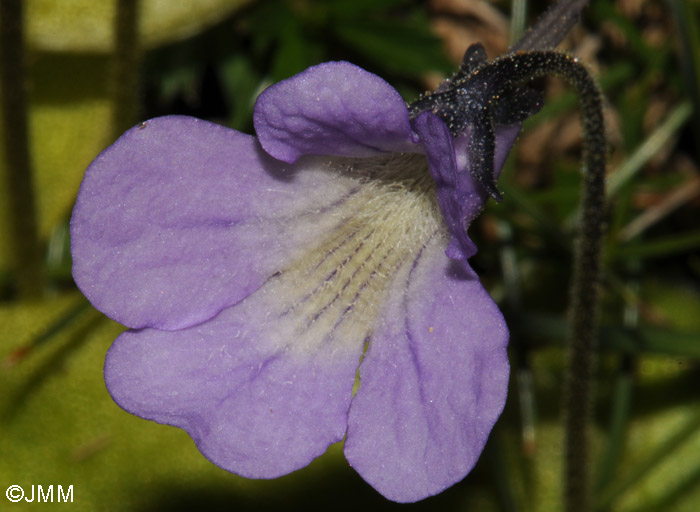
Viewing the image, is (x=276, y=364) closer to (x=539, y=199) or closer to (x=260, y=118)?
(x=260, y=118)

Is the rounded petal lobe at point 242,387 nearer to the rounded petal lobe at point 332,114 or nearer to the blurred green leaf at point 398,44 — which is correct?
the rounded petal lobe at point 332,114

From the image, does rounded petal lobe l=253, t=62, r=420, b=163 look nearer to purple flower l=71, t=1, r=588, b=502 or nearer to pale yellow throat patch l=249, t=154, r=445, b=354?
purple flower l=71, t=1, r=588, b=502

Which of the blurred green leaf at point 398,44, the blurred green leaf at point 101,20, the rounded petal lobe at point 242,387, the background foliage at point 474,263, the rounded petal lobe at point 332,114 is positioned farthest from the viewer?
the blurred green leaf at point 398,44

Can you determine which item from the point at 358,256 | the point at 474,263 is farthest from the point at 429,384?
the point at 474,263

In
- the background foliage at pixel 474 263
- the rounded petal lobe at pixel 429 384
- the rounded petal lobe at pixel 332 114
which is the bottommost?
the background foliage at pixel 474 263

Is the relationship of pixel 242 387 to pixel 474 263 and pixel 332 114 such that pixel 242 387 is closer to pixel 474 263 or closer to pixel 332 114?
pixel 332 114

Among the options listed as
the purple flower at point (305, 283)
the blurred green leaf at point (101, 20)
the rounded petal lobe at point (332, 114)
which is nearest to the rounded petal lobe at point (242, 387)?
the purple flower at point (305, 283)

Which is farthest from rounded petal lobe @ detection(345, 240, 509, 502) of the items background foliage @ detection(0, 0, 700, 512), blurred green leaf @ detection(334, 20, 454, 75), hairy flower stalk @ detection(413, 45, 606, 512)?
blurred green leaf @ detection(334, 20, 454, 75)

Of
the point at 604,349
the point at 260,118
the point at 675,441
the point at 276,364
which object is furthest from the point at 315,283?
the point at 675,441
